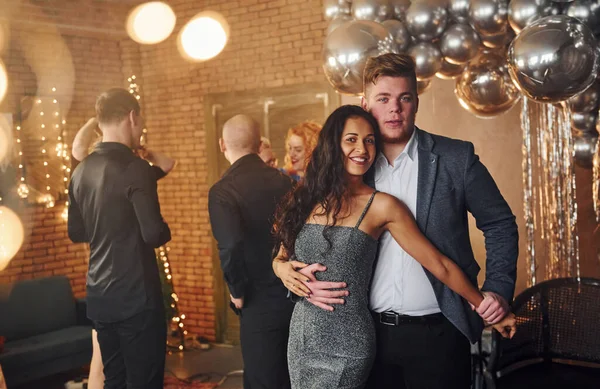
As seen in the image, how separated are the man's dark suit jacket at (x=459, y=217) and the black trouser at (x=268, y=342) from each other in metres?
1.17

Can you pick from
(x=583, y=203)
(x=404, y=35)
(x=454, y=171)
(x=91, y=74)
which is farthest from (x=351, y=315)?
(x=91, y=74)

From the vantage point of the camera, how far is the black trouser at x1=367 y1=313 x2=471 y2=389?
2.38 metres

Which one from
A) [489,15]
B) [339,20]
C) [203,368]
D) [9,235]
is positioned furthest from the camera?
[9,235]

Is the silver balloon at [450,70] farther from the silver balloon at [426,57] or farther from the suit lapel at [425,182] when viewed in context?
the suit lapel at [425,182]

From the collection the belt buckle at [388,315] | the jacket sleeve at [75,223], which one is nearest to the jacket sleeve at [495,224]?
the belt buckle at [388,315]

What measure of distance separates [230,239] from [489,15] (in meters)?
1.71

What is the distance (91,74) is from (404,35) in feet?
14.3

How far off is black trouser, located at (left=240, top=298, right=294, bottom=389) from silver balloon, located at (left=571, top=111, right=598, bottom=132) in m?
1.86

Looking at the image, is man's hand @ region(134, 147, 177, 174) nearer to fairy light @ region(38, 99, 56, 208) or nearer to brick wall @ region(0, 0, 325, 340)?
brick wall @ region(0, 0, 325, 340)

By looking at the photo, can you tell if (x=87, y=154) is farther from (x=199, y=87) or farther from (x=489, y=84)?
(x=199, y=87)

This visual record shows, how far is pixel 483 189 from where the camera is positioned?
2.35 metres

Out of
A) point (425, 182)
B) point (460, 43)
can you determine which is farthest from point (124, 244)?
point (460, 43)

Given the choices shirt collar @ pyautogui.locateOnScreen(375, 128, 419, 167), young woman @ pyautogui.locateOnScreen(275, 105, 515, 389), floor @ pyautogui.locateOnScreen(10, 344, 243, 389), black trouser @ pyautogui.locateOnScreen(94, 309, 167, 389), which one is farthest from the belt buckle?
floor @ pyautogui.locateOnScreen(10, 344, 243, 389)

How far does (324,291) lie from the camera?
7.29 feet
